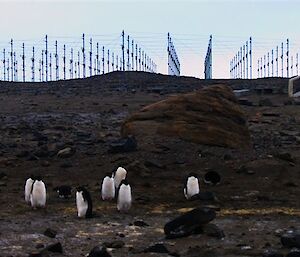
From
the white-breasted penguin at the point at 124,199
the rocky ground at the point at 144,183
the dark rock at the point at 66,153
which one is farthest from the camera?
the dark rock at the point at 66,153

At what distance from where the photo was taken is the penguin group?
35.6 ft

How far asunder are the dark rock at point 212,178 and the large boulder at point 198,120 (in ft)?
10.7

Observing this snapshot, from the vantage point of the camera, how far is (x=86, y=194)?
10.9 metres

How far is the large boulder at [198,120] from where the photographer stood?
1706cm

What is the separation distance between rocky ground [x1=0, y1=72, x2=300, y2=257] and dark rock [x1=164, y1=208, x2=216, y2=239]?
0.46 ft

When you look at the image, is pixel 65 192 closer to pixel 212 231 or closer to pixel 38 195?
pixel 38 195

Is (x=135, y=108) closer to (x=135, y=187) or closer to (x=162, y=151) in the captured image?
(x=162, y=151)

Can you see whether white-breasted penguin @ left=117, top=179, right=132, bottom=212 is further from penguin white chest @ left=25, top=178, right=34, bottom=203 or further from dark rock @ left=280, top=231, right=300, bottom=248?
dark rock @ left=280, top=231, right=300, bottom=248

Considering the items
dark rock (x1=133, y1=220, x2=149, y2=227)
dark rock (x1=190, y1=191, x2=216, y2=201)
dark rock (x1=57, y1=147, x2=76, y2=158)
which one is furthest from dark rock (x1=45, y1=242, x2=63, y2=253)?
dark rock (x1=57, y1=147, x2=76, y2=158)

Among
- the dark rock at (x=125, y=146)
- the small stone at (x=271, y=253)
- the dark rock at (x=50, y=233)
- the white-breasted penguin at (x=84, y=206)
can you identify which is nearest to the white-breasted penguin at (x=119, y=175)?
the white-breasted penguin at (x=84, y=206)

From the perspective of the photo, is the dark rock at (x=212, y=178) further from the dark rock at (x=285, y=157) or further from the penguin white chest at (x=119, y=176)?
the dark rock at (x=285, y=157)

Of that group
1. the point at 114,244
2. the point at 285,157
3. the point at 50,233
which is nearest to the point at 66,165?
the point at 285,157

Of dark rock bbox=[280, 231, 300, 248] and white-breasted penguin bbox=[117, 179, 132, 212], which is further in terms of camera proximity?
white-breasted penguin bbox=[117, 179, 132, 212]

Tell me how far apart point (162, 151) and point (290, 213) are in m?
5.43
